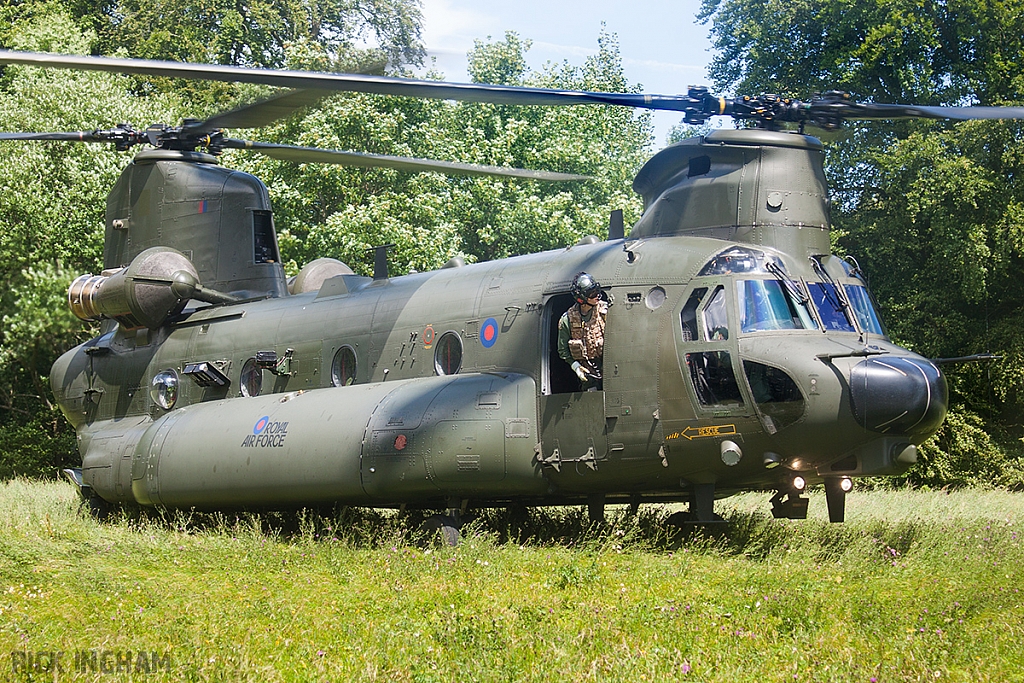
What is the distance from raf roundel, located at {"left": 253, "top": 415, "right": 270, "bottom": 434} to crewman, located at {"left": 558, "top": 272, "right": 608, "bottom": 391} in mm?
4045

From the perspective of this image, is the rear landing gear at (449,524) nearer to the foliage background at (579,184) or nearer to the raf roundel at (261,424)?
the raf roundel at (261,424)

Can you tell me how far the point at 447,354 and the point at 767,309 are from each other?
12.8ft

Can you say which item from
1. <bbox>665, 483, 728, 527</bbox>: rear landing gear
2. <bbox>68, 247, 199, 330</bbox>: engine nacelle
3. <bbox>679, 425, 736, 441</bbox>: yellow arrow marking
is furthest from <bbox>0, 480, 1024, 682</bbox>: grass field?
<bbox>68, 247, 199, 330</bbox>: engine nacelle

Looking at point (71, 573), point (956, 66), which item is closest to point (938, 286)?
point (956, 66)

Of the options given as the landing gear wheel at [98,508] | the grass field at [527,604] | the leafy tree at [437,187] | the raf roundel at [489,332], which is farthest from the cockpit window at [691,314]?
the leafy tree at [437,187]

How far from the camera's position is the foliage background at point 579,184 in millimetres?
25562

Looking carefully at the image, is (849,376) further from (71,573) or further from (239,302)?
(239,302)

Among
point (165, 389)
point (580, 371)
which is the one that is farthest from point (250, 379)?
point (580, 371)

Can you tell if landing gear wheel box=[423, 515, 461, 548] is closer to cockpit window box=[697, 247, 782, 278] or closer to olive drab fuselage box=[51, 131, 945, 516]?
olive drab fuselage box=[51, 131, 945, 516]

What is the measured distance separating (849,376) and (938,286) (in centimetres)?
1816

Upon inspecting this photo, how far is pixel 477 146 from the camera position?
3434 cm

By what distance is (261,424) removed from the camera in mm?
13383

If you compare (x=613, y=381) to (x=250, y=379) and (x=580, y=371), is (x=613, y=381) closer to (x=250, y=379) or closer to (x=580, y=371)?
(x=580, y=371)

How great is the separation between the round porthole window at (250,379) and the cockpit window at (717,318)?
6872 mm
